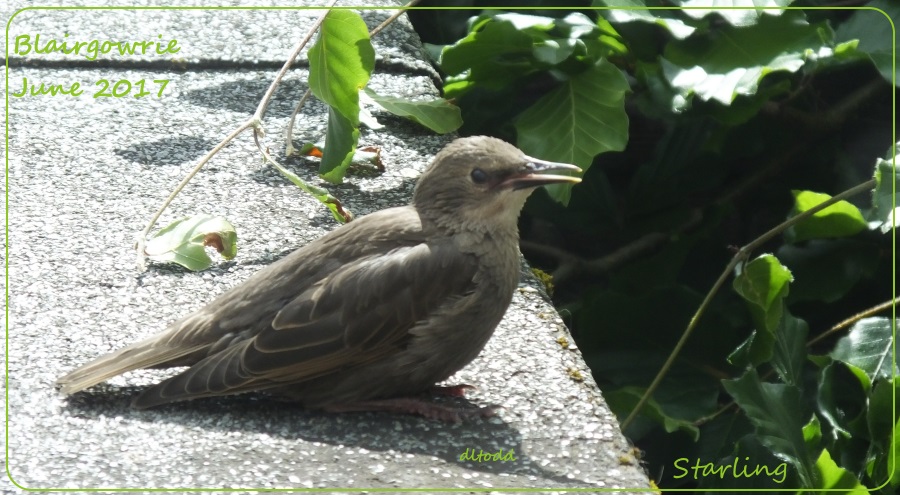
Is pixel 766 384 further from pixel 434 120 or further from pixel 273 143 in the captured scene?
pixel 273 143

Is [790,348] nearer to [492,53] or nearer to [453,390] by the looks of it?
[453,390]

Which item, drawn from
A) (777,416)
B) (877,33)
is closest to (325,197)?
(777,416)

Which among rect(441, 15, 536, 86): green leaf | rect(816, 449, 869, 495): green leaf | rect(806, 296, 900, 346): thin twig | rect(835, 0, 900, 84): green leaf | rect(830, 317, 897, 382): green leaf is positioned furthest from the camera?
rect(441, 15, 536, 86): green leaf

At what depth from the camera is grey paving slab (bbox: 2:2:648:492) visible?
2.52 metres

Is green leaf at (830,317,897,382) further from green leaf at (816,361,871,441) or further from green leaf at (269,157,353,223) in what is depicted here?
green leaf at (269,157,353,223)

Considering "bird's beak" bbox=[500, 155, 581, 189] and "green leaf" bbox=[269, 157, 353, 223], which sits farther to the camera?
"green leaf" bbox=[269, 157, 353, 223]

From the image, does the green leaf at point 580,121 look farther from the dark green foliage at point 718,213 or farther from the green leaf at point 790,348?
the green leaf at point 790,348

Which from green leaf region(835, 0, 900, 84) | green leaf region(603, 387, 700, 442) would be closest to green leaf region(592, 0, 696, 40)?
A: green leaf region(835, 0, 900, 84)

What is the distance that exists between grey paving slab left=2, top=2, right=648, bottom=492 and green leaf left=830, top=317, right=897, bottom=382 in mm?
914

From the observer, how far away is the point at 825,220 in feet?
12.6

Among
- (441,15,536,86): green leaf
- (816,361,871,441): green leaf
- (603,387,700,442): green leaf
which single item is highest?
(441,15,536,86): green leaf

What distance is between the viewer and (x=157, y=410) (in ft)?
9.16

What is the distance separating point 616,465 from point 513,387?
1.47ft

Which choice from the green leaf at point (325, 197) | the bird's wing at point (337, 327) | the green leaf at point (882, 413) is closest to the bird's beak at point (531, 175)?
the bird's wing at point (337, 327)
